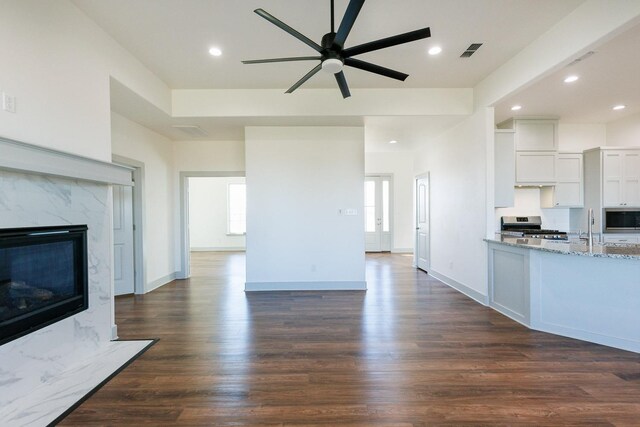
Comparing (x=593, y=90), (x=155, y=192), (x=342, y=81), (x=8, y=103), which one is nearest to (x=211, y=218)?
(x=155, y=192)

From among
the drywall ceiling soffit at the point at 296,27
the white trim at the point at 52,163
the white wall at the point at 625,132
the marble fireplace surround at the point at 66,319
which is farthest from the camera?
the white wall at the point at 625,132

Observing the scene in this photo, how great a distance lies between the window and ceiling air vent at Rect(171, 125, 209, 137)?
4426 millimetres

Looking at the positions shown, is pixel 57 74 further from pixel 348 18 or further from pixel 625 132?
pixel 625 132

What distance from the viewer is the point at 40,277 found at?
2.22m

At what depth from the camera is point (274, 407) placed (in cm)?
193

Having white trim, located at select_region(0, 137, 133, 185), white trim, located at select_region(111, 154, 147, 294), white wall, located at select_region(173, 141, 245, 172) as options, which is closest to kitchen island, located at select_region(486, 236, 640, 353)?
white trim, located at select_region(0, 137, 133, 185)

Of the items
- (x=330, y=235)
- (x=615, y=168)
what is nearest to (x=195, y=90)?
(x=330, y=235)

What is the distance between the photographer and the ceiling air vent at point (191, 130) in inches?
183

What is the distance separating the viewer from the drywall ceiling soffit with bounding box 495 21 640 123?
303 centimetres

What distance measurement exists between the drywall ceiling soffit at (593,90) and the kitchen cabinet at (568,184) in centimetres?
76

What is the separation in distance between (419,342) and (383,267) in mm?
3776

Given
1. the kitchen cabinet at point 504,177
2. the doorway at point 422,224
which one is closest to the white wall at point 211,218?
the doorway at point 422,224

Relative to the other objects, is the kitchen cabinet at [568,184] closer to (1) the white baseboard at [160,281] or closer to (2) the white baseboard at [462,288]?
(2) the white baseboard at [462,288]

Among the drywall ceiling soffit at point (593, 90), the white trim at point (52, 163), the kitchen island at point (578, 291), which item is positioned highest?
the drywall ceiling soffit at point (593, 90)
